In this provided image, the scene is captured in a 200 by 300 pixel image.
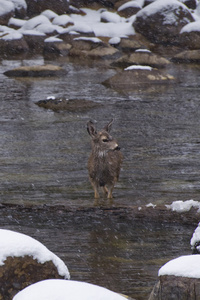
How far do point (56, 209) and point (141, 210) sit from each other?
3.69 ft

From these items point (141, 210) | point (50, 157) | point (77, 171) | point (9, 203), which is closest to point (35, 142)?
point (50, 157)

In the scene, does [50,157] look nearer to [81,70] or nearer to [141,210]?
[141,210]

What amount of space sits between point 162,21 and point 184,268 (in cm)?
3245

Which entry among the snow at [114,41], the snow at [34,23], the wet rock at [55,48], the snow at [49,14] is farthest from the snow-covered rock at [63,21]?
the wet rock at [55,48]

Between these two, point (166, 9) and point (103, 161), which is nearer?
point (103, 161)

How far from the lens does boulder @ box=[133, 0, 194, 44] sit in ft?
116

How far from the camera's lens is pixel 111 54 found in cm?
2945

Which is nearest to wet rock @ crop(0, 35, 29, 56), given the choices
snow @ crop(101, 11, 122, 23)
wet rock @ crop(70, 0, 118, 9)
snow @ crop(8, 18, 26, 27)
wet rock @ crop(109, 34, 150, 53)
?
wet rock @ crop(109, 34, 150, 53)

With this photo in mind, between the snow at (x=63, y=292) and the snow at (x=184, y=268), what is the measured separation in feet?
1.74

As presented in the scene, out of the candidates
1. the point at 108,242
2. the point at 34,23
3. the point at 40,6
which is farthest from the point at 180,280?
the point at 40,6

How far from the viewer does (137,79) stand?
22.0 meters

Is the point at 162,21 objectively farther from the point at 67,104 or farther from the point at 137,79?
the point at 67,104

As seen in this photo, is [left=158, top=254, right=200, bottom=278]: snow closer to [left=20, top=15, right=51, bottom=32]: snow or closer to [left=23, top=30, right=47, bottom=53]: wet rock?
[left=23, top=30, right=47, bottom=53]: wet rock

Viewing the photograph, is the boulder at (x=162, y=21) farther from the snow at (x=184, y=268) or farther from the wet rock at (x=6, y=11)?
the snow at (x=184, y=268)
